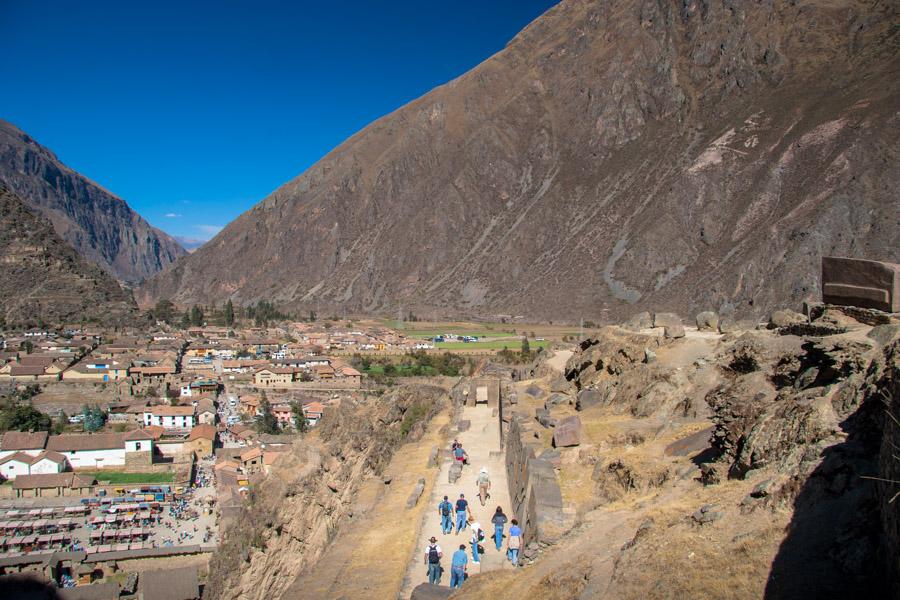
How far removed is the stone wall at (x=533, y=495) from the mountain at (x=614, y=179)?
3066 inches

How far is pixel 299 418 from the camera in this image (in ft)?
185

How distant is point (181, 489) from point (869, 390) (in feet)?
136

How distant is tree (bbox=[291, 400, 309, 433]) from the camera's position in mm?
54803

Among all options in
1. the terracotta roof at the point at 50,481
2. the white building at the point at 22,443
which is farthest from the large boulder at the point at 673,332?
the white building at the point at 22,443

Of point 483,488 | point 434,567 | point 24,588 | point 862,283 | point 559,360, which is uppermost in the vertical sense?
point 862,283

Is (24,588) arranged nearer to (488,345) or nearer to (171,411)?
(171,411)

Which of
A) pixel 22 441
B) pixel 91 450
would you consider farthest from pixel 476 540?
pixel 22 441

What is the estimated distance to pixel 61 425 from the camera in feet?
189

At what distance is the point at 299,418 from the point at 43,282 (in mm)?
70610

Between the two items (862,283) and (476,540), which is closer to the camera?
(476,540)

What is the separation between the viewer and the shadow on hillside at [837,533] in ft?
21.2

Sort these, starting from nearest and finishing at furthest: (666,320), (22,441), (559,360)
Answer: (666,320)
(559,360)
(22,441)

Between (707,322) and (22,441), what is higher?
(707,322)

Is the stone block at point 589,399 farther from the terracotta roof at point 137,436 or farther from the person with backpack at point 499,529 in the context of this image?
the terracotta roof at point 137,436
